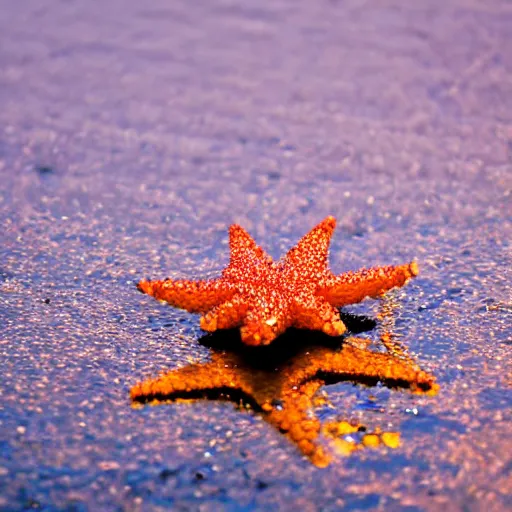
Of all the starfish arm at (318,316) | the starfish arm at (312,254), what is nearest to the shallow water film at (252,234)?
the starfish arm at (318,316)

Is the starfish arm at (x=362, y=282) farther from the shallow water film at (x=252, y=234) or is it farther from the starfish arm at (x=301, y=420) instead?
the starfish arm at (x=301, y=420)

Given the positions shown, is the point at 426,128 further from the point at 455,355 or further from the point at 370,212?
the point at 455,355

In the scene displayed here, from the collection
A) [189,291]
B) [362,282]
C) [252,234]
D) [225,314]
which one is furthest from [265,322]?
[252,234]

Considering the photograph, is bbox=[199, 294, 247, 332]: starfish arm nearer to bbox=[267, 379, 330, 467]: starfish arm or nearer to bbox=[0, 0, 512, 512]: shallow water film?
bbox=[0, 0, 512, 512]: shallow water film

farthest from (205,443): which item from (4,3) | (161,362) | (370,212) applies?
(4,3)

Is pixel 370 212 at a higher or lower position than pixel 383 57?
lower

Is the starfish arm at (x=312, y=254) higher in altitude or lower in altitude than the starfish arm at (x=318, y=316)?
higher

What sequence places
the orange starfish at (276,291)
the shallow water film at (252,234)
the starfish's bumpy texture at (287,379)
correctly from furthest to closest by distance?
the orange starfish at (276,291)
the starfish's bumpy texture at (287,379)
the shallow water film at (252,234)

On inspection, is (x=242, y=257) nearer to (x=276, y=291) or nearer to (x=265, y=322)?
(x=276, y=291)
